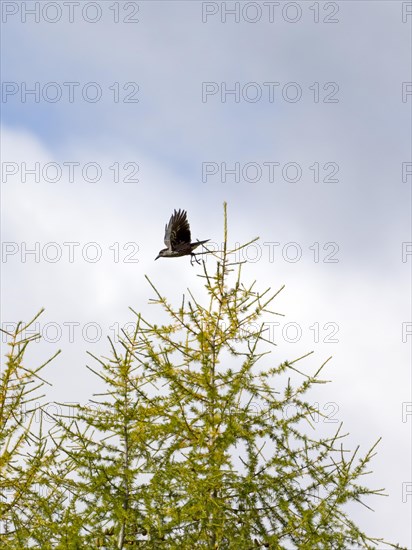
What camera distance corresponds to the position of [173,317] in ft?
37.0

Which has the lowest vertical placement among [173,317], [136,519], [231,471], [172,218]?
[136,519]

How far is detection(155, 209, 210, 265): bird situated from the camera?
13062 mm

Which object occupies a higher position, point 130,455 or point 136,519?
point 130,455

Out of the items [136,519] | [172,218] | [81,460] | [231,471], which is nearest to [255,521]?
[231,471]

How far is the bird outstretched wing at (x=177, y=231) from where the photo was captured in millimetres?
13234

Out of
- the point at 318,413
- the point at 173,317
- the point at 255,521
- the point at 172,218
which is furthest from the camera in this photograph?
the point at 172,218

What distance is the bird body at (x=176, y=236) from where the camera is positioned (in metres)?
13.1

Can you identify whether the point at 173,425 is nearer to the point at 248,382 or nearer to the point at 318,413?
the point at 248,382

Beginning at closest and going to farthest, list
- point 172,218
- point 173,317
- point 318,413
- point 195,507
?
point 195,507, point 318,413, point 173,317, point 172,218

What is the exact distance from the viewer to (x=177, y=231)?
526 inches

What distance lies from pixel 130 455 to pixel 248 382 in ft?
5.81

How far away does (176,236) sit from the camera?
1332cm

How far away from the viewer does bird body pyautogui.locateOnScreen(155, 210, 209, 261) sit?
13.1 metres

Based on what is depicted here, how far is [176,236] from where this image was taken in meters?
13.3
